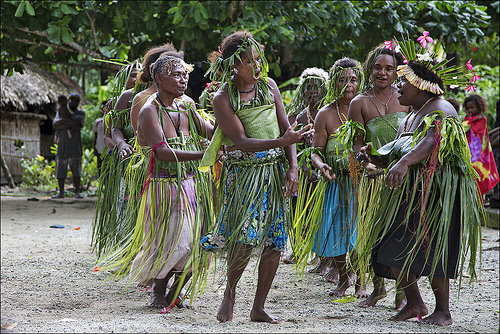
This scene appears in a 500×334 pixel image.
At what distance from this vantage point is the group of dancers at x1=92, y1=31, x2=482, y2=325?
314cm

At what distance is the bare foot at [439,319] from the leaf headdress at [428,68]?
1.19 meters

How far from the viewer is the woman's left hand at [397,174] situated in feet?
10.1

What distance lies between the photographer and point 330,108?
4332 millimetres

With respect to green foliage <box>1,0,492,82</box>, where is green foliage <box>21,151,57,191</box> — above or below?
below

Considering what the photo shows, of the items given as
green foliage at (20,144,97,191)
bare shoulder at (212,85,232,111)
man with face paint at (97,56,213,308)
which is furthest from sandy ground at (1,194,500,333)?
green foliage at (20,144,97,191)

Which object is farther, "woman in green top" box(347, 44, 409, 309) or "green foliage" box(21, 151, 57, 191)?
"green foliage" box(21, 151, 57, 191)

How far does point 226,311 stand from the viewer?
130 inches

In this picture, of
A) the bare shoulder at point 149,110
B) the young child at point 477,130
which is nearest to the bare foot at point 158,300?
the bare shoulder at point 149,110

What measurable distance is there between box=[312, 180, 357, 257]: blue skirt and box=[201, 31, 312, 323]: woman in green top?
887mm

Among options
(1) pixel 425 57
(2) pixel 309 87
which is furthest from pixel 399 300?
(2) pixel 309 87

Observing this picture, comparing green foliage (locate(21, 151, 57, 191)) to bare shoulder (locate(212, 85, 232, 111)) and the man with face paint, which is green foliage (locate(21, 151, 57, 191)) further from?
bare shoulder (locate(212, 85, 232, 111))

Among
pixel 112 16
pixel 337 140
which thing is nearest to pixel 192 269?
pixel 337 140

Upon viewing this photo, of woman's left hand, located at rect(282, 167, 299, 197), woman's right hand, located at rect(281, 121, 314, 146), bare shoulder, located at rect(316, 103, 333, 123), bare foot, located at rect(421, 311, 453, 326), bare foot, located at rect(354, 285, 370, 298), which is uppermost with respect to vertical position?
bare shoulder, located at rect(316, 103, 333, 123)

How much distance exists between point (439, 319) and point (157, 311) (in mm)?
1612
